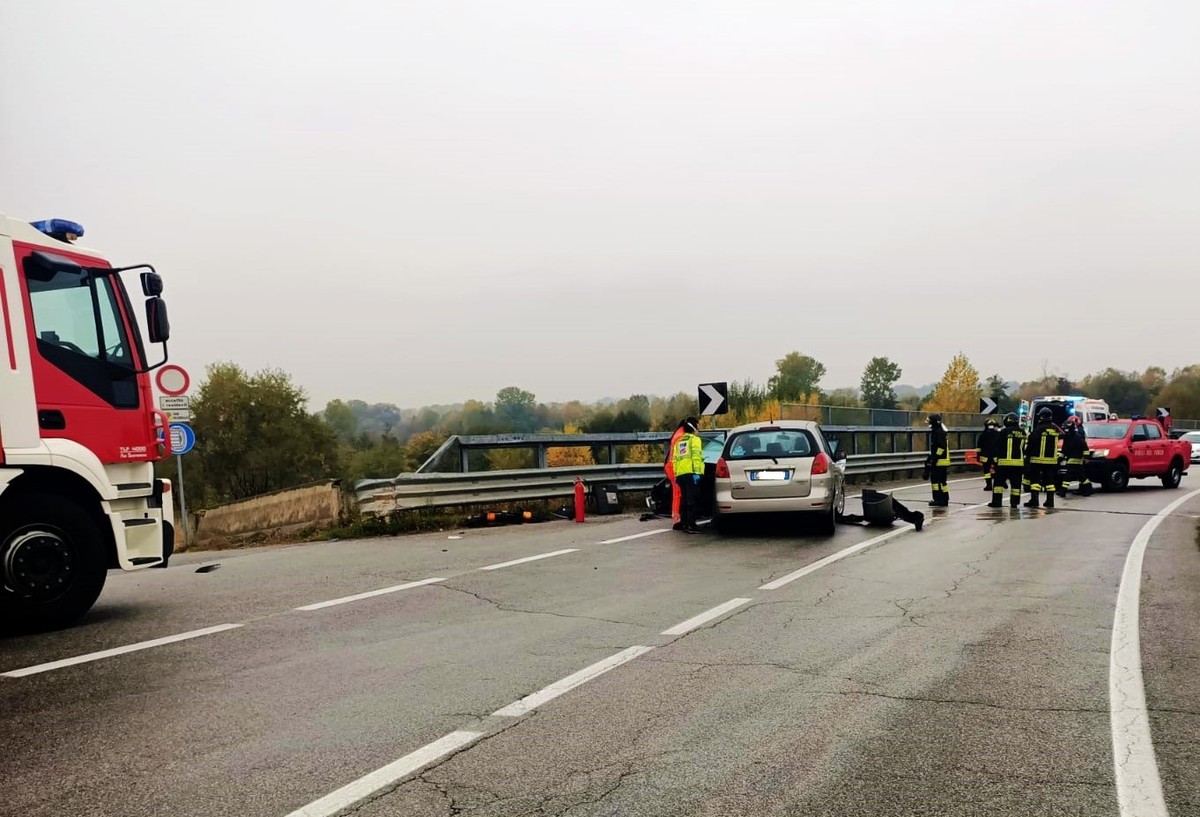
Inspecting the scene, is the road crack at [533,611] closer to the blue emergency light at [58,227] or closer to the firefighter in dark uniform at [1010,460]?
the blue emergency light at [58,227]

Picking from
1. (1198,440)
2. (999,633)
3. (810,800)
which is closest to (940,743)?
(810,800)

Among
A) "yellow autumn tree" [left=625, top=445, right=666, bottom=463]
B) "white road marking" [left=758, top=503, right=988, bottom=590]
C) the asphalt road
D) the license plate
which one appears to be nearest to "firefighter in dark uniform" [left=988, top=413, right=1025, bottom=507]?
"white road marking" [left=758, top=503, right=988, bottom=590]

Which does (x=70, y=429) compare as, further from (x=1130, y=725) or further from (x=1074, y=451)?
(x=1074, y=451)

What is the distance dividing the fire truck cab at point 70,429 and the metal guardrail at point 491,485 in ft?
21.8

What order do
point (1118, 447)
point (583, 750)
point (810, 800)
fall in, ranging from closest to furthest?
point (810, 800) < point (583, 750) < point (1118, 447)

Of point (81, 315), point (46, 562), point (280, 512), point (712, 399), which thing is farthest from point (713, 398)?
point (46, 562)

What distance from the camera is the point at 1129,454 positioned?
23.0 meters

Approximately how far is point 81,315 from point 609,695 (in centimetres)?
536

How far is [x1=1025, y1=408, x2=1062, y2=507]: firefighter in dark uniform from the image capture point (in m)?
18.1

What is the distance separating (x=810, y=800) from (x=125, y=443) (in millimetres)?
6296

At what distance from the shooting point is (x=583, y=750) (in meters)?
4.31

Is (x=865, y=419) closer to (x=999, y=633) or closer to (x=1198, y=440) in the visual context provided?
(x=999, y=633)

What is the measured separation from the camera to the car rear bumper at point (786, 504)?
12961mm

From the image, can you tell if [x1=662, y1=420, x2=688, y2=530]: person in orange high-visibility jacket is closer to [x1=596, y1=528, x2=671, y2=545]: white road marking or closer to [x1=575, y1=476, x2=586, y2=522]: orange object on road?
[x1=596, y1=528, x2=671, y2=545]: white road marking
